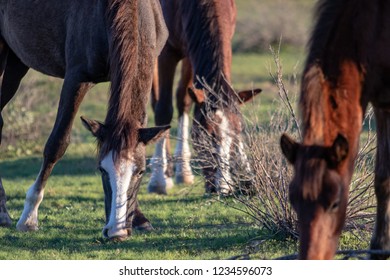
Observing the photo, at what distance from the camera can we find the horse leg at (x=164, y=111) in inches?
410

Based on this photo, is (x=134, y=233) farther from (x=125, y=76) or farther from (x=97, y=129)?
(x=125, y=76)

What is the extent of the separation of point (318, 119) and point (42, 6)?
3750 mm

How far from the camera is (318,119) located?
532 centimetres

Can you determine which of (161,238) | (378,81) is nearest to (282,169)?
(161,238)

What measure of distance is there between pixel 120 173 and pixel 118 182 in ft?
0.22

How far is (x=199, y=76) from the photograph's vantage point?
9.48 metres

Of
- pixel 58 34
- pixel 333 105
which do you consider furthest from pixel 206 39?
pixel 333 105

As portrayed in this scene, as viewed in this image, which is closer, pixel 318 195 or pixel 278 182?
pixel 318 195

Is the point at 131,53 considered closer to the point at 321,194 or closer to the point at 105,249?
the point at 105,249

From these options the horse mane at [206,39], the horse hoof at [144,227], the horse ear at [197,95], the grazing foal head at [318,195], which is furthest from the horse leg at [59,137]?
the grazing foal head at [318,195]

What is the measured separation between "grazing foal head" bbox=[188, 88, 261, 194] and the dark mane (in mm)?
2064

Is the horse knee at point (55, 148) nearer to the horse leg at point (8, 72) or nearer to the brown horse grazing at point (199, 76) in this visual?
the brown horse grazing at point (199, 76)

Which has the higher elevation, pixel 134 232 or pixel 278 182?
pixel 278 182

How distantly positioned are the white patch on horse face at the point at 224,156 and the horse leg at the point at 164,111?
1719 millimetres
